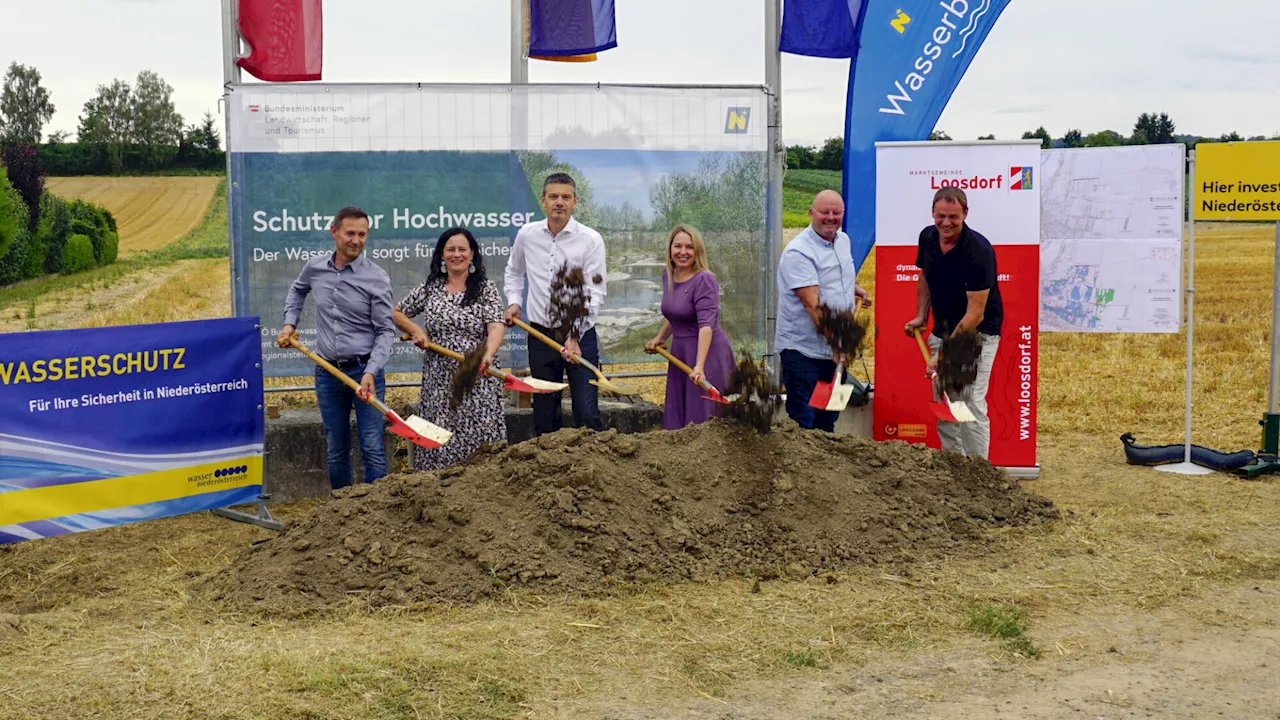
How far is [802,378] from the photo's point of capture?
8180mm

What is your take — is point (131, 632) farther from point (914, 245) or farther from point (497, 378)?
point (914, 245)

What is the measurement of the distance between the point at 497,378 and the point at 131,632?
2.64 m

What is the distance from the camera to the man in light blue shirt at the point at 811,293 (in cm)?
798

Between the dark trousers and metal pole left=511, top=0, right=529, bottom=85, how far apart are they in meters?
2.43

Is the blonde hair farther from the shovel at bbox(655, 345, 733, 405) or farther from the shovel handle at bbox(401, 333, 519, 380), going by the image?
the shovel handle at bbox(401, 333, 519, 380)

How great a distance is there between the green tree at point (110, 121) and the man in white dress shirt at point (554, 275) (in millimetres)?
87684

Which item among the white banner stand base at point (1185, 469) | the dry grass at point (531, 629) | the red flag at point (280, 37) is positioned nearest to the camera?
the dry grass at point (531, 629)

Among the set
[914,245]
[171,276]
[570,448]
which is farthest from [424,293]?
[171,276]

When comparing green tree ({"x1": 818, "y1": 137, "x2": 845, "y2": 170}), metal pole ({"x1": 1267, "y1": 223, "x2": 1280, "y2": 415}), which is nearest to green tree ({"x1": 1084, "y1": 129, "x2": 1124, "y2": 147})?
green tree ({"x1": 818, "y1": 137, "x2": 845, "y2": 170})

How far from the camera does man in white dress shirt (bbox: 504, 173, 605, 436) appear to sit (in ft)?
25.4

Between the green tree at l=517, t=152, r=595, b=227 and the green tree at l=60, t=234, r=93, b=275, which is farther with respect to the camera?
the green tree at l=60, t=234, r=93, b=275

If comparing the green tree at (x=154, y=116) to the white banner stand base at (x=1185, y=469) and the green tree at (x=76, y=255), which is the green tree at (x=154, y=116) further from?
the white banner stand base at (x=1185, y=469)

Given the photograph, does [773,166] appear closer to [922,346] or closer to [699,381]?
[922,346]

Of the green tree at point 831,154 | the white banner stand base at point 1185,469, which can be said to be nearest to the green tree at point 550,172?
the white banner stand base at point 1185,469
